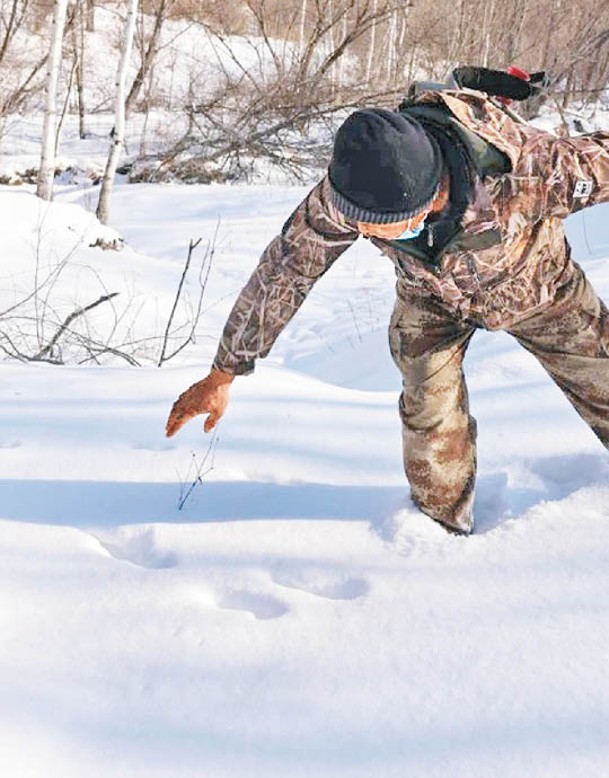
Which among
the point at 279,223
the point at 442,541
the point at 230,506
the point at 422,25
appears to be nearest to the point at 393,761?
the point at 442,541

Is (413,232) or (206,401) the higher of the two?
(413,232)

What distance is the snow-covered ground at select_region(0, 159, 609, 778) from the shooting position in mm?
1229

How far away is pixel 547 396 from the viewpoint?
8.34 feet

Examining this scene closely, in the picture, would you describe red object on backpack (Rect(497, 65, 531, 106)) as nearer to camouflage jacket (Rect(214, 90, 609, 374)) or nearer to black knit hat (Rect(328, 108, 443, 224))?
camouflage jacket (Rect(214, 90, 609, 374))

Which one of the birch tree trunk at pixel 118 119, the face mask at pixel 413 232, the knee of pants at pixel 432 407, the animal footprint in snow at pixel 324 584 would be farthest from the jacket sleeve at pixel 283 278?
the birch tree trunk at pixel 118 119

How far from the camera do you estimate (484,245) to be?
1.48m

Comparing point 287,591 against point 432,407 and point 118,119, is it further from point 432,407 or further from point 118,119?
point 118,119

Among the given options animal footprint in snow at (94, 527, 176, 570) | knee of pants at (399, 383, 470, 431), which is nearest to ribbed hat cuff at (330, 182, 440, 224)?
knee of pants at (399, 383, 470, 431)

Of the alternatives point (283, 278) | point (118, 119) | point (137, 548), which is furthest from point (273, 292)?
point (118, 119)

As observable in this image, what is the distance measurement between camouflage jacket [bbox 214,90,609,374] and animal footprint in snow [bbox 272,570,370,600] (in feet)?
1.48

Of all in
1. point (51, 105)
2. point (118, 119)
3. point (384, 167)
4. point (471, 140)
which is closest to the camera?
point (384, 167)

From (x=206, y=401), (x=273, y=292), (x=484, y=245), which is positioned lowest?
(x=206, y=401)

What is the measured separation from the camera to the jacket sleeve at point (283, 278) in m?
1.61

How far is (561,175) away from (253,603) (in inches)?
39.1
